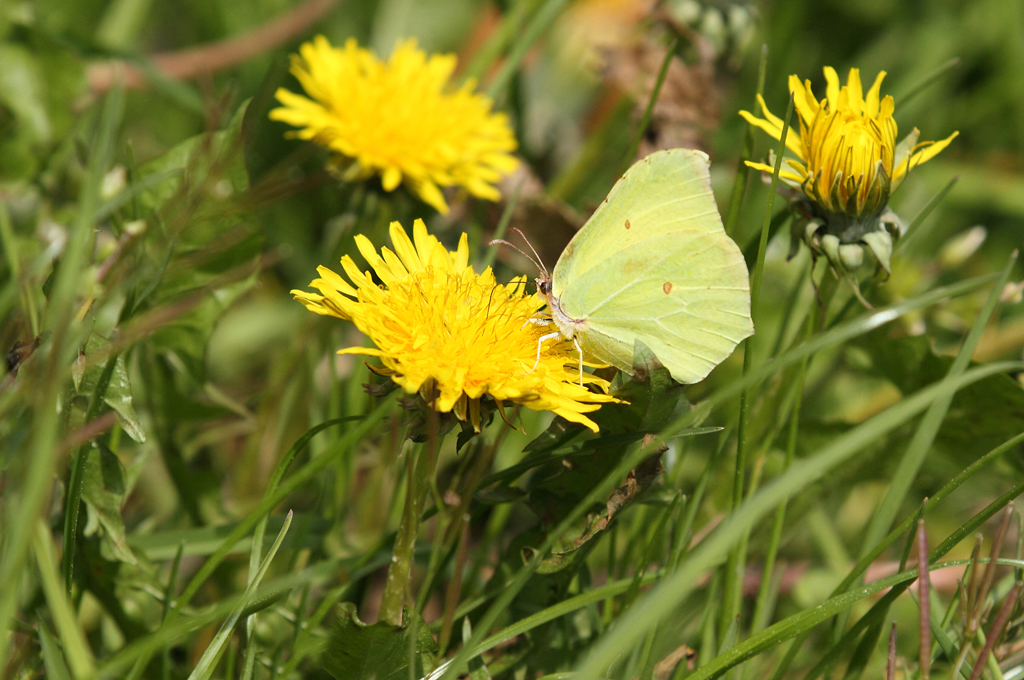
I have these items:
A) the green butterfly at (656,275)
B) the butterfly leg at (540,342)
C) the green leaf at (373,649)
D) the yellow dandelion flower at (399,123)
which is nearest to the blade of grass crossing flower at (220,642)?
the green leaf at (373,649)

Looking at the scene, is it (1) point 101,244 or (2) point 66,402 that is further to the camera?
(1) point 101,244

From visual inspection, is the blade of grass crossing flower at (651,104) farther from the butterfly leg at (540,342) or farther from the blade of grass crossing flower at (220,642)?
the blade of grass crossing flower at (220,642)

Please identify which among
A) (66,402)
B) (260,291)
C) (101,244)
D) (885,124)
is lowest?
(260,291)

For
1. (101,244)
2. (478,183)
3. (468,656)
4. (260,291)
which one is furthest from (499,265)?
(468,656)

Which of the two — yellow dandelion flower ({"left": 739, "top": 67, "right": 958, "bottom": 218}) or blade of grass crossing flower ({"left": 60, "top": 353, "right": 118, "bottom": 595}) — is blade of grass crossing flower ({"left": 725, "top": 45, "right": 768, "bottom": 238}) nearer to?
yellow dandelion flower ({"left": 739, "top": 67, "right": 958, "bottom": 218})

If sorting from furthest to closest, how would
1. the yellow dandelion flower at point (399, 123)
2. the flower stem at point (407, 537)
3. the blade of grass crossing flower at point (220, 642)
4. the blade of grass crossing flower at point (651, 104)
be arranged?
the yellow dandelion flower at point (399, 123)
the blade of grass crossing flower at point (651, 104)
the flower stem at point (407, 537)
the blade of grass crossing flower at point (220, 642)

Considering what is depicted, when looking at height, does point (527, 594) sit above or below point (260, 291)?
above

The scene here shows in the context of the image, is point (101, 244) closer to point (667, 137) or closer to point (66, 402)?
point (66, 402)

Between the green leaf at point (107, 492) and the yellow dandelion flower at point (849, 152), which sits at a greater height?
Answer: the yellow dandelion flower at point (849, 152)
